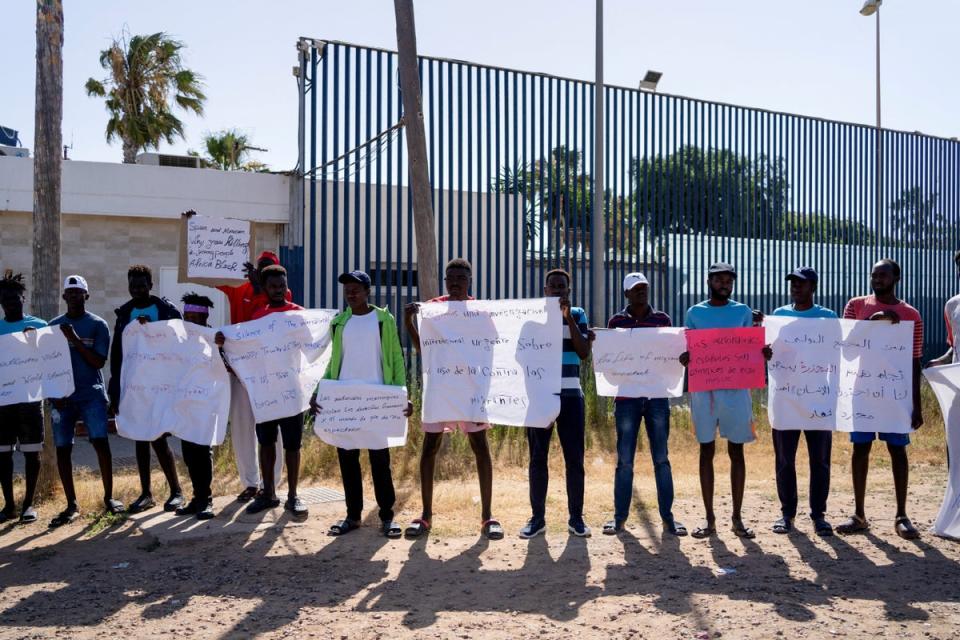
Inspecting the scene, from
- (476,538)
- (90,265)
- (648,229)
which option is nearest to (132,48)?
(90,265)

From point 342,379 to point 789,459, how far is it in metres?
3.20

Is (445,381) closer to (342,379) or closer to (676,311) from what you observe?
(342,379)

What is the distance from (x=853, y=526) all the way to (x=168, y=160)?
11.0 meters

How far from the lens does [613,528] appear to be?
624 cm

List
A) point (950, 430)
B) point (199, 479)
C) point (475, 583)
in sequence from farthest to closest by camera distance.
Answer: point (199, 479) < point (950, 430) < point (475, 583)

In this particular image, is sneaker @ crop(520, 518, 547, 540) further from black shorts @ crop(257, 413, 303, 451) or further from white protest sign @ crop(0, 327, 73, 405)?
white protest sign @ crop(0, 327, 73, 405)

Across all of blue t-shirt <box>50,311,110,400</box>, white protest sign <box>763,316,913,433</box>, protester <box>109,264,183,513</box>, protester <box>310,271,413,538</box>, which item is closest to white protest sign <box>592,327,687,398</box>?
white protest sign <box>763,316,913,433</box>

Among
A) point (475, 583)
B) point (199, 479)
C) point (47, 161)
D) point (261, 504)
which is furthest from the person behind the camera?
point (47, 161)

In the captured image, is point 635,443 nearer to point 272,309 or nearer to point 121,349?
point 272,309

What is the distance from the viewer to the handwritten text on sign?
7293 mm

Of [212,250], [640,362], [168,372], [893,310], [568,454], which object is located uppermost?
[212,250]

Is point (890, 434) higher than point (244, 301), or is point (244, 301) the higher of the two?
point (244, 301)

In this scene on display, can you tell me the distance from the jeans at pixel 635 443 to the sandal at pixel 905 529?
1.56 m


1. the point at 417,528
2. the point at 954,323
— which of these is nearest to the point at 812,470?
the point at 954,323
